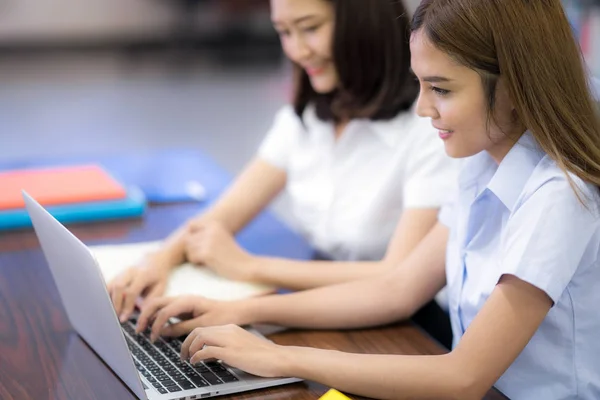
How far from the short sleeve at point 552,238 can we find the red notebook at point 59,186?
1.07 metres

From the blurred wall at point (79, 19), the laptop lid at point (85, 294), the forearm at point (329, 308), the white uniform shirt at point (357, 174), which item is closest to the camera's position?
the laptop lid at point (85, 294)

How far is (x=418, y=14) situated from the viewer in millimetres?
1260

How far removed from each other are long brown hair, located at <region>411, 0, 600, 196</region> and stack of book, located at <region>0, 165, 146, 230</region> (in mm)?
972

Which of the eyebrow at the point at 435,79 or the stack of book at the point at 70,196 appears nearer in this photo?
the eyebrow at the point at 435,79

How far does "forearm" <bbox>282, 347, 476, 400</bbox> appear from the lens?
1146 millimetres

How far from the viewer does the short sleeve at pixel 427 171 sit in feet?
5.40

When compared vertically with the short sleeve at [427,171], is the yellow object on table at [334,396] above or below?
below

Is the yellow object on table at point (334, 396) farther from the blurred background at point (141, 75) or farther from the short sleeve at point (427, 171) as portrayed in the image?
the blurred background at point (141, 75)

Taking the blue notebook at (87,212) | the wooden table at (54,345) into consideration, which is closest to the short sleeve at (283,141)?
the blue notebook at (87,212)

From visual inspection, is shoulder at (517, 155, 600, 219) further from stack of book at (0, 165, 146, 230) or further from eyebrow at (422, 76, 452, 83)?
stack of book at (0, 165, 146, 230)

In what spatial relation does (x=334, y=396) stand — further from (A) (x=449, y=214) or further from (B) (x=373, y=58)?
(B) (x=373, y=58)

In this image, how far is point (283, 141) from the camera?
1.99 metres

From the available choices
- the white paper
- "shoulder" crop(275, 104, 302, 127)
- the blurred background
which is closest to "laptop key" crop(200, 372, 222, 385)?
the white paper

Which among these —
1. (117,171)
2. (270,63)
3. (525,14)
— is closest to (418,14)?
(525,14)
